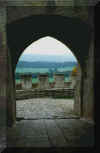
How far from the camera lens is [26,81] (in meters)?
10.3

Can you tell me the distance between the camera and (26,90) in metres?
10.3

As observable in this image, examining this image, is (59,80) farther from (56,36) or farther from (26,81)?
(56,36)

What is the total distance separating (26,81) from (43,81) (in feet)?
3.04

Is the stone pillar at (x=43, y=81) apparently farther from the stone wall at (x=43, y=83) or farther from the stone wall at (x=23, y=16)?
the stone wall at (x=23, y=16)

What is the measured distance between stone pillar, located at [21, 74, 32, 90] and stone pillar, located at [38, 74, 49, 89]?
536mm

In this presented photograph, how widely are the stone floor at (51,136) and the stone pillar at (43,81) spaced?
605 cm

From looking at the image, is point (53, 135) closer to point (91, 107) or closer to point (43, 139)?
point (43, 139)

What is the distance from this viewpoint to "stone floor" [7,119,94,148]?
3.25 m

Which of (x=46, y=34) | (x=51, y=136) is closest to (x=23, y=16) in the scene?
(x=46, y=34)

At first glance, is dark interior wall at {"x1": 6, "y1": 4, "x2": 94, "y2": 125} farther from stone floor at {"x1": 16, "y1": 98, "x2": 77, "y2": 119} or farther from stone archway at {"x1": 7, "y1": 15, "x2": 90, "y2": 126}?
stone floor at {"x1": 16, "y1": 98, "x2": 77, "y2": 119}

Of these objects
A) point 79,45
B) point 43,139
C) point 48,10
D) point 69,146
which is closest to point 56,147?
point 69,146

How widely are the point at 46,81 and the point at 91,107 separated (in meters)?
6.39

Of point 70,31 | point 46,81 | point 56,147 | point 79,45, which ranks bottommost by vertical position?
point 56,147

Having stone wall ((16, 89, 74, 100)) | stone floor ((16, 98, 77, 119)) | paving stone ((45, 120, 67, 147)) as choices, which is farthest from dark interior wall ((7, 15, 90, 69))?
stone wall ((16, 89, 74, 100))
